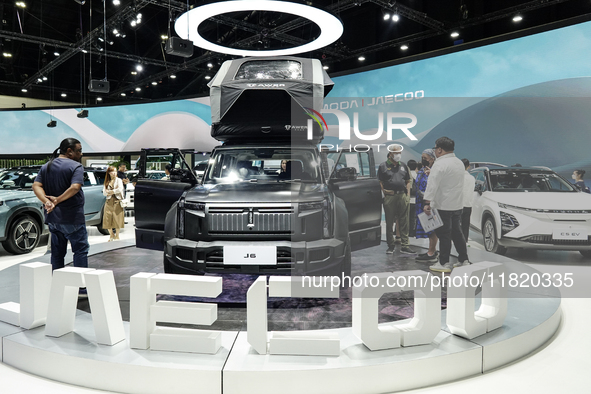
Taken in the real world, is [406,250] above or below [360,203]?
below

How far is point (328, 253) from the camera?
3473 millimetres

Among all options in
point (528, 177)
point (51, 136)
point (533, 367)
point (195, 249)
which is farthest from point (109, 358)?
point (51, 136)

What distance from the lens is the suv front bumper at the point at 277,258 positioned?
133 inches

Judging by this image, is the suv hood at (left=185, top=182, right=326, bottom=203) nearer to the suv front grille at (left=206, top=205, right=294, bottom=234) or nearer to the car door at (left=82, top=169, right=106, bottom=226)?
the suv front grille at (left=206, top=205, right=294, bottom=234)

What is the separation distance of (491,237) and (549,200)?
0.95 meters

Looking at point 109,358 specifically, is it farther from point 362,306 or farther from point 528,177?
point 528,177

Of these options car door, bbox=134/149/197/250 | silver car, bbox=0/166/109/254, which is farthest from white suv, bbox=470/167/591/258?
silver car, bbox=0/166/109/254

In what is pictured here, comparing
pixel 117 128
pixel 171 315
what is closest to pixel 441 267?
pixel 171 315

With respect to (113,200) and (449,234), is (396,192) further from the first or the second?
(113,200)

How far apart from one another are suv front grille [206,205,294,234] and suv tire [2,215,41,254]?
458 cm

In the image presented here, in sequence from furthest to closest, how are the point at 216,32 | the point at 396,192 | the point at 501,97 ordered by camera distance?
the point at 216,32 < the point at 501,97 < the point at 396,192

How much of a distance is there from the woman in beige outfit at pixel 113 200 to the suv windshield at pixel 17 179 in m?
1.30

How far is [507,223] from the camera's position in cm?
573

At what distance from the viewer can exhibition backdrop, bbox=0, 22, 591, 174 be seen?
6199mm
